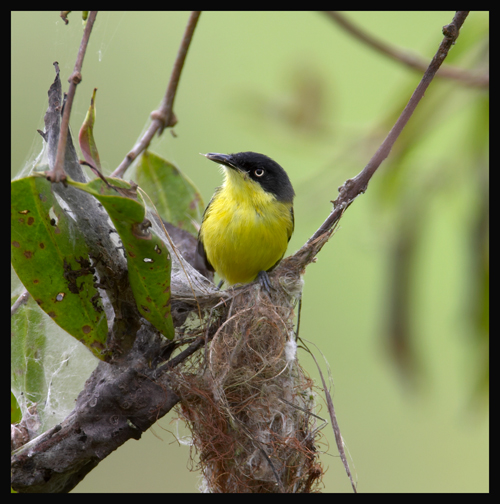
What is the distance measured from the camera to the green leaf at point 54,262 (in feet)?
5.68

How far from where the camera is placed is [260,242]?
3365 mm

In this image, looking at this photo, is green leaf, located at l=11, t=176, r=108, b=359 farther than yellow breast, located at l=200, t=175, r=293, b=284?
No

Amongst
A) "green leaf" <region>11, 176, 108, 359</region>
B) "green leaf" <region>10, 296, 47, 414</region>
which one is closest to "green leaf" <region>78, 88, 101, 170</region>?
"green leaf" <region>11, 176, 108, 359</region>

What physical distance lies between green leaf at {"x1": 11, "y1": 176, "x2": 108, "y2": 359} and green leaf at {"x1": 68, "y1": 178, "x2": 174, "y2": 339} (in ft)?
0.69

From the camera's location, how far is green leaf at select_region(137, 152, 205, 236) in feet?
10.6

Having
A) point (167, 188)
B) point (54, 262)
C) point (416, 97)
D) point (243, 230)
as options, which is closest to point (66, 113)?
point (54, 262)

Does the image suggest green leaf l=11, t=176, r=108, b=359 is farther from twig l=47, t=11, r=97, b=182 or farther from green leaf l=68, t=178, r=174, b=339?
twig l=47, t=11, r=97, b=182

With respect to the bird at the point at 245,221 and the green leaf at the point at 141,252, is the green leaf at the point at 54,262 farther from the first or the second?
the bird at the point at 245,221

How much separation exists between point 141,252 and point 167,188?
1.56 m

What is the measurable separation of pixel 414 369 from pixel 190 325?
1.14 metres

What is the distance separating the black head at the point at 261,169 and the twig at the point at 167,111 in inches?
23.8

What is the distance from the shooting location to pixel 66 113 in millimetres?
1402

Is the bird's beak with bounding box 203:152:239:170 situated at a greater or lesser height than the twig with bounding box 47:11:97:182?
greater

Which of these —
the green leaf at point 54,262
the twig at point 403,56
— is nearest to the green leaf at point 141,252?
the green leaf at point 54,262
